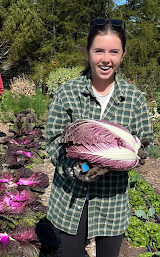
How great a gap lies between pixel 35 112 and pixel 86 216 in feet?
21.2

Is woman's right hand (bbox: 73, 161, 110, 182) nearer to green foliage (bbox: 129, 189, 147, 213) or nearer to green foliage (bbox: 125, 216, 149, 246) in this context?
green foliage (bbox: 125, 216, 149, 246)

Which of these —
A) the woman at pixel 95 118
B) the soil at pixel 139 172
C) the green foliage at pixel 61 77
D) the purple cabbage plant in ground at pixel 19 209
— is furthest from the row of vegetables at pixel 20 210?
the green foliage at pixel 61 77

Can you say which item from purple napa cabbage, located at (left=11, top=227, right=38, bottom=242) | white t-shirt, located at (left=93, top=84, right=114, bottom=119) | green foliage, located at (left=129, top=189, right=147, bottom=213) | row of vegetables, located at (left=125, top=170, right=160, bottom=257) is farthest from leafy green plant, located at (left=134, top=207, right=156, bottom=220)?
white t-shirt, located at (left=93, top=84, right=114, bottom=119)

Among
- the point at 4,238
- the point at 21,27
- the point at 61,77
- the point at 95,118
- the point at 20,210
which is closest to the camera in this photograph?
the point at 95,118

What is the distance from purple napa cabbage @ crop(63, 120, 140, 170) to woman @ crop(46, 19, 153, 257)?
0.10 meters

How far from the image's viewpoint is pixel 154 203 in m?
4.27

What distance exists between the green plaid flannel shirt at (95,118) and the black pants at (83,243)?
1.8 inches

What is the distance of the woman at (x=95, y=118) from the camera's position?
1.78m

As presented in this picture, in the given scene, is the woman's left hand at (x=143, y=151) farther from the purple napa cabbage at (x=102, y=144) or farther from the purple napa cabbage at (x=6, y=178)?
the purple napa cabbage at (x=6, y=178)

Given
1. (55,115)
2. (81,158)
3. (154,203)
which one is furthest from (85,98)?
(154,203)

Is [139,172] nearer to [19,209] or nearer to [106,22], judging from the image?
[19,209]

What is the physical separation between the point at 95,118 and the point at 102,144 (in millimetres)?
184

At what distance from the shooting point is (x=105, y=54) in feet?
5.57

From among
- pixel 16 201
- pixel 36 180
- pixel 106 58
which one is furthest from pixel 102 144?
pixel 36 180
